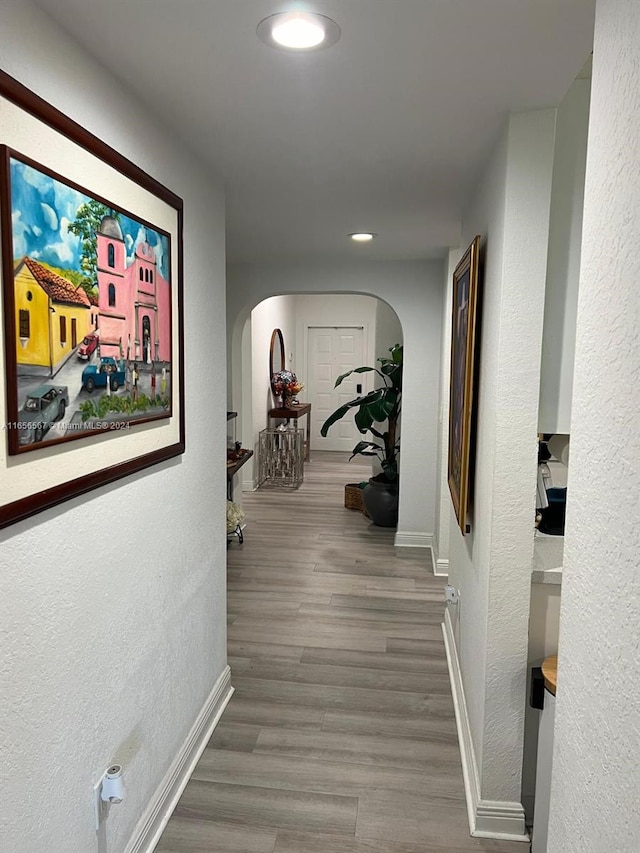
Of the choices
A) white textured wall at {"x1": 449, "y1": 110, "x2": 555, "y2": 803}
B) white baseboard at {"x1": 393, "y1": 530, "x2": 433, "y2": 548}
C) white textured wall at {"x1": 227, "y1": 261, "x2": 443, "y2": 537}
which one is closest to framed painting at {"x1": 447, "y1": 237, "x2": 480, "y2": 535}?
white textured wall at {"x1": 449, "y1": 110, "x2": 555, "y2": 803}

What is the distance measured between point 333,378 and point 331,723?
23.1 feet

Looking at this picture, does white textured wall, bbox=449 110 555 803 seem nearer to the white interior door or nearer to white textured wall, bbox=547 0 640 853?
white textured wall, bbox=547 0 640 853

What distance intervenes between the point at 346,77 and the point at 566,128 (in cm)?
77

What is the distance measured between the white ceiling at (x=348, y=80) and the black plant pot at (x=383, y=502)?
3.18m

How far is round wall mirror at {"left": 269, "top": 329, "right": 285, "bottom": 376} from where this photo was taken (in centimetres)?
787

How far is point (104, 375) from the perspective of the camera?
1523 millimetres

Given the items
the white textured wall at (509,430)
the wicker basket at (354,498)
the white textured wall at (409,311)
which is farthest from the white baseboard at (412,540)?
the white textured wall at (509,430)

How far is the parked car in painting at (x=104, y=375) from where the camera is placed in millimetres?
1452

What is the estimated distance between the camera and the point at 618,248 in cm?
86

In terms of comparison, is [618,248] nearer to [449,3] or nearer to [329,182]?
[449,3]

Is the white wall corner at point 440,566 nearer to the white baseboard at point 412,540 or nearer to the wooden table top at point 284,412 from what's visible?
the white baseboard at point 412,540

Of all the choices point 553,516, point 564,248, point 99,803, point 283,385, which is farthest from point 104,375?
point 283,385

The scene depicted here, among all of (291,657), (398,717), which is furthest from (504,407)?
(291,657)

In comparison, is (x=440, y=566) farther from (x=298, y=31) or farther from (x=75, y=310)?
(x=298, y=31)
